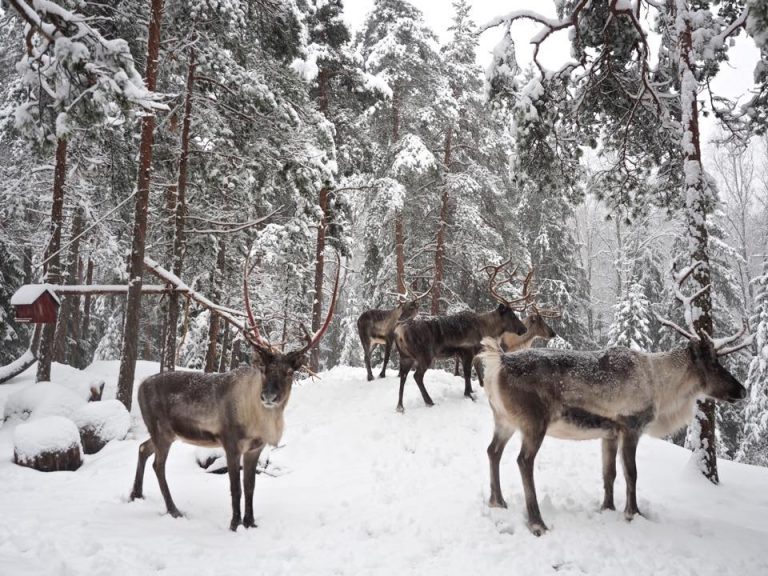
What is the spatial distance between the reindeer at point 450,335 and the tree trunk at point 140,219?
17.2 ft

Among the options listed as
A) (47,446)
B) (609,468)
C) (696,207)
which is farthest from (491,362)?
(47,446)

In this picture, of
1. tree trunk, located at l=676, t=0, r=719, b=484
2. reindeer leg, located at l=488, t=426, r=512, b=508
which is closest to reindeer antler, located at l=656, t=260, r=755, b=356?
tree trunk, located at l=676, t=0, r=719, b=484

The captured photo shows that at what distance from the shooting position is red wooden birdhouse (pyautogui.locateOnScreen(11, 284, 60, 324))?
376 inches

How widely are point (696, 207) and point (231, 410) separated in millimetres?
6458

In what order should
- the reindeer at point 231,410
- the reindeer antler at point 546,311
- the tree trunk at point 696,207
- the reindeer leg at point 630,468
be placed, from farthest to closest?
1. the reindeer antler at point 546,311
2. the tree trunk at point 696,207
3. the reindeer at point 231,410
4. the reindeer leg at point 630,468

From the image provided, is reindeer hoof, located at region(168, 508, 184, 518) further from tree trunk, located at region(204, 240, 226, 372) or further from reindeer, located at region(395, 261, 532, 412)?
tree trunk, located at region(204, 240, 226, 372)

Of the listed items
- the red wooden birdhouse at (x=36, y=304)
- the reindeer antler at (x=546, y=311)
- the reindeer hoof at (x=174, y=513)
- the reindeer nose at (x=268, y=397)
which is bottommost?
the reindeer hoof at (x=174, y=513)

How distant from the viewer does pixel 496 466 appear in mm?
5500

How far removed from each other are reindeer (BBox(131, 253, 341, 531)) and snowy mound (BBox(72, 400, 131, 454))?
371cm

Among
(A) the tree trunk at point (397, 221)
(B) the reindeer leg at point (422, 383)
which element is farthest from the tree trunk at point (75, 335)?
(B) the reindeer leg at point (422, 383)

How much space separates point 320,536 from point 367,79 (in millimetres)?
13609

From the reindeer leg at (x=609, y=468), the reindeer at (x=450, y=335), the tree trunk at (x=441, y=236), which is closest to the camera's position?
the reindeer leg at (x=609, y=468)

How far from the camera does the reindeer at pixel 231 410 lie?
5254 millimetres

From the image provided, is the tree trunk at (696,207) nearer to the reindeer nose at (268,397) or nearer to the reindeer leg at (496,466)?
the reindeer leg at (496,466)
